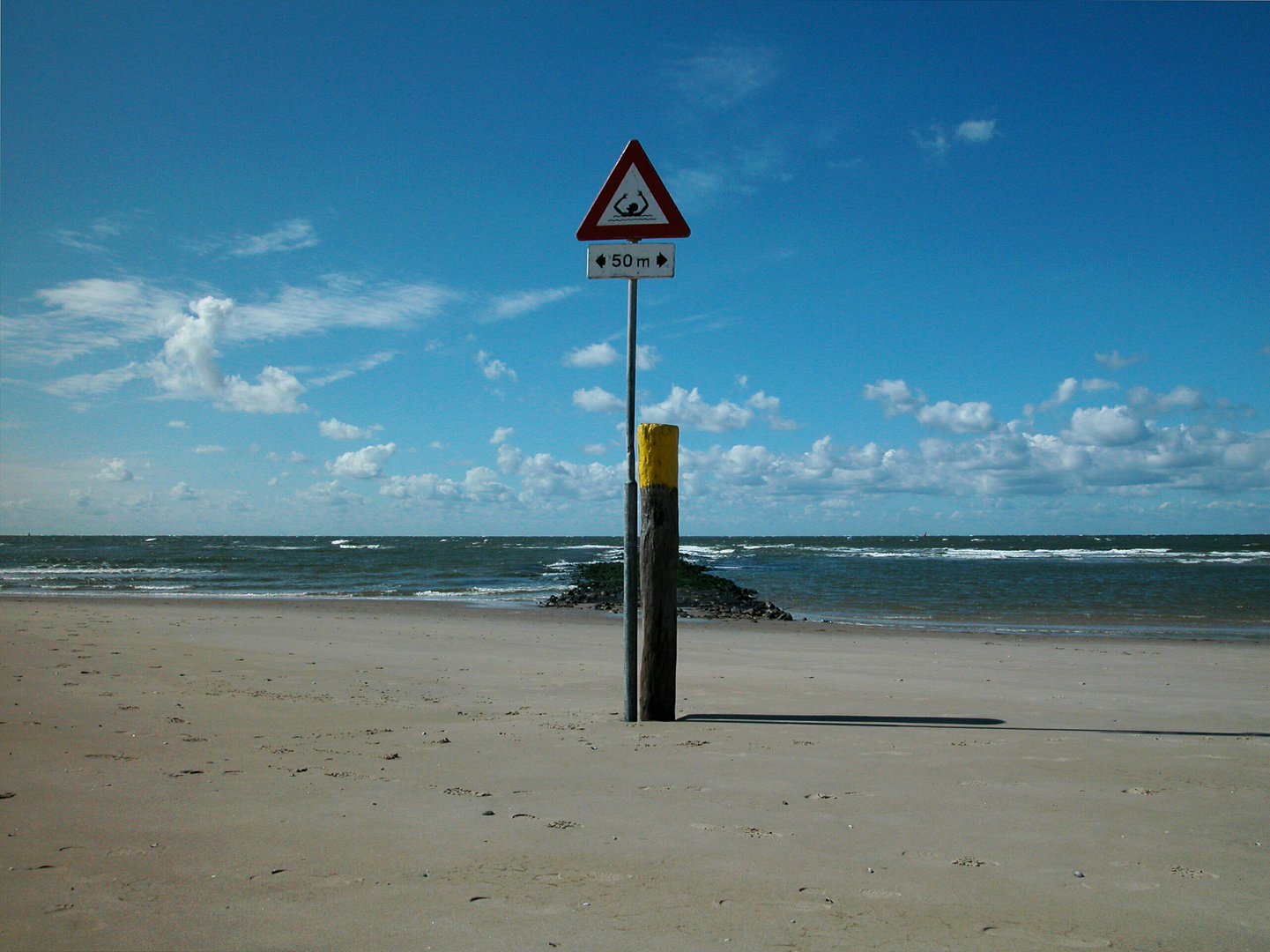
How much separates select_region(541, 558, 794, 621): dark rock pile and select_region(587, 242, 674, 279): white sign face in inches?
557

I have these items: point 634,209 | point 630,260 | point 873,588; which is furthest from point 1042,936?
point 873,588

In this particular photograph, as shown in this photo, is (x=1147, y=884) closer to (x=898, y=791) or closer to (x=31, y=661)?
(x=898, y=791)

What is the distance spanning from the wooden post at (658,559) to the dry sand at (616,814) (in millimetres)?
325

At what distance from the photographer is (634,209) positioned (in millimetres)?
6344

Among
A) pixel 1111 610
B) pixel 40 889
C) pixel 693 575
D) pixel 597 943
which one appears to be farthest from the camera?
pixel 693 575

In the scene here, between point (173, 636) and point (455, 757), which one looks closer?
point (455, 757)

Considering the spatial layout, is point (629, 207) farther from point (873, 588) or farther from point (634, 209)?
point (873, 588)

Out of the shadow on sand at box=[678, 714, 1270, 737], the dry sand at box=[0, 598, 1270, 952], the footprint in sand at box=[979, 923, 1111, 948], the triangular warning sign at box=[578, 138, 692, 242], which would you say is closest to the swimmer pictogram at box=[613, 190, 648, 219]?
the triangular warning sign at box=[578, 138, 692, 242]

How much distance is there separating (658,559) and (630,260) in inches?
89.2

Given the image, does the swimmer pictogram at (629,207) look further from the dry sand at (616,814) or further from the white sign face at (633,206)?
the dry sand at (616,814)

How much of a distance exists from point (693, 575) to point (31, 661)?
2371 cm

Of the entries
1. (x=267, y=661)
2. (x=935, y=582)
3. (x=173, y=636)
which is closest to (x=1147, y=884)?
(x=267, y=661)

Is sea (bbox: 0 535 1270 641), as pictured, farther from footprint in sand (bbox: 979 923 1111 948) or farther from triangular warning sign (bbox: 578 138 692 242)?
footprint in sand (bbox: 979 923 1111 948)

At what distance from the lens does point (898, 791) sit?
462 cm
